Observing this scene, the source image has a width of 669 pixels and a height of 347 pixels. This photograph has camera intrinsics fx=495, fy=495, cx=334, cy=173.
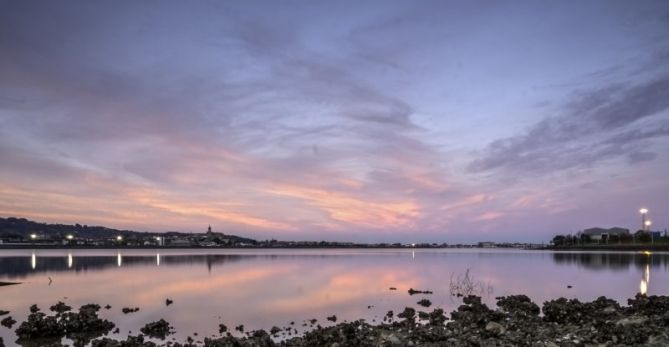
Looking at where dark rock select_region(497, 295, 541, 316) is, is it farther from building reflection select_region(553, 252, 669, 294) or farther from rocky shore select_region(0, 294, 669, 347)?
Result: building reflection select_region(553, 252, 669, 294)

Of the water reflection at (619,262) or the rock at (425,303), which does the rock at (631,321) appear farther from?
the water reflection at (619,262)

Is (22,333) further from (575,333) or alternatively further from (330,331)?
(575,333)

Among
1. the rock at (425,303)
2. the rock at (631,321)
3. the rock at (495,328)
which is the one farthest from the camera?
the rock at (425,303)

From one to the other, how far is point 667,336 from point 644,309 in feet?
44.2

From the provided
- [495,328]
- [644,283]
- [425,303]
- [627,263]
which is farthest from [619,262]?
[495,328]

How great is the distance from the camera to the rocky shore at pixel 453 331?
21.0 metres

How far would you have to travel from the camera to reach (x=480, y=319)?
26938mm

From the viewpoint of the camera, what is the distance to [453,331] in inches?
946

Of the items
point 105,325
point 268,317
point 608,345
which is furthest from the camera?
point 268,317

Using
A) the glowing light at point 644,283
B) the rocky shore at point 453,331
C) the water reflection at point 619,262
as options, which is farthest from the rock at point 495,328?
the water reflection at point 619,262

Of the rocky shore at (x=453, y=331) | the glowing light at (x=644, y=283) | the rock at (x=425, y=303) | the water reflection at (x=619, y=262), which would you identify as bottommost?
the water reflection at (x=619, y=262)

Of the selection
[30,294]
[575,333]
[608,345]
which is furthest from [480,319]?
[30,294]

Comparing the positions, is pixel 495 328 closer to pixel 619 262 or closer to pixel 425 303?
pixel 425 303

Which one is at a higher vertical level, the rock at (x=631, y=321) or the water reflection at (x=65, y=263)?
the rock at (x=631, y=321)
